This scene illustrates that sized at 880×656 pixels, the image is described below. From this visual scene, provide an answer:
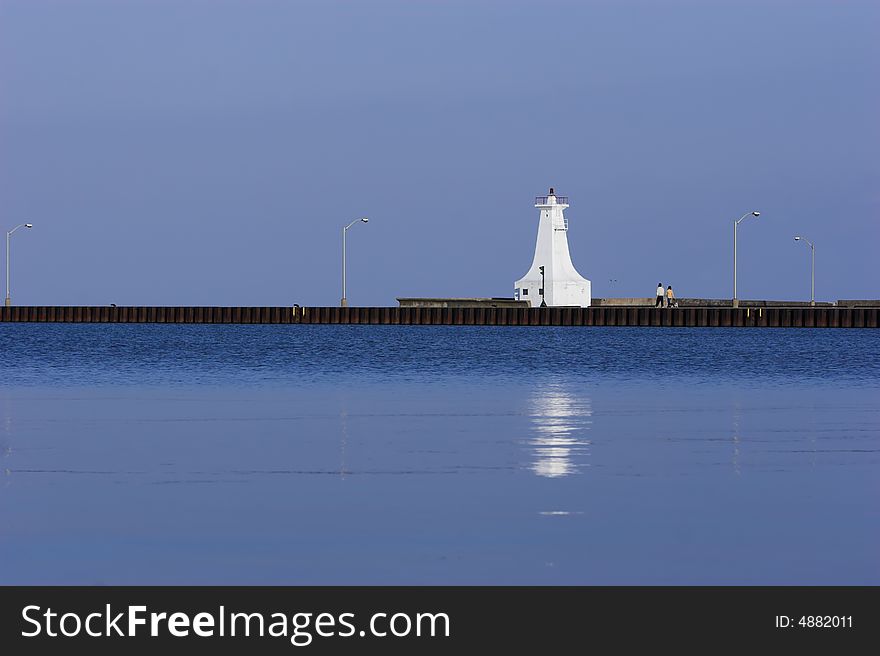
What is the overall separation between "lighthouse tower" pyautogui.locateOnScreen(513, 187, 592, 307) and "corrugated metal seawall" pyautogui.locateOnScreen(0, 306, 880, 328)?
2.92 m

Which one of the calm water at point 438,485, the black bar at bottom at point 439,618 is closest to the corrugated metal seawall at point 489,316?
the calm water at point 438,485

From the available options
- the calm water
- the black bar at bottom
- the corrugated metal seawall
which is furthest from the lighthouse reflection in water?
the corrugated metal seawall

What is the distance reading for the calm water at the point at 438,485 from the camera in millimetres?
10664

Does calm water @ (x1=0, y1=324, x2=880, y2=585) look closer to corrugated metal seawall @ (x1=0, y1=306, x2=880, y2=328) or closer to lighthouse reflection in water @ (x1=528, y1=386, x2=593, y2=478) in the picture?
lighthouse reflection in water @ (x1=528, y1=386, x2=593, y2=478)

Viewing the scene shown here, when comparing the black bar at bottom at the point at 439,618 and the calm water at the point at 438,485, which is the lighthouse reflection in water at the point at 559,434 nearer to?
the calm water at the point at 438,485

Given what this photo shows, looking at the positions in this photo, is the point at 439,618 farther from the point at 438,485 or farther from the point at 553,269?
the point at 553,269

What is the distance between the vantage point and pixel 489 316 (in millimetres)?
100438

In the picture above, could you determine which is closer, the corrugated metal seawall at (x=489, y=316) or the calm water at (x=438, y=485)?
the calm water at (x=438, y=485)

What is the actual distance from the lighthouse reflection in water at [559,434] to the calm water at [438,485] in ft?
0.30

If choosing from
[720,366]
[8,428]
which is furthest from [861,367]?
[8,428]

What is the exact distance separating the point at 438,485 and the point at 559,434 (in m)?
6.60

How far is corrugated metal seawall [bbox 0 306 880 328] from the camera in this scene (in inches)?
3634

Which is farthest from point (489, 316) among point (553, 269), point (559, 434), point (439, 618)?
point (439, 618)

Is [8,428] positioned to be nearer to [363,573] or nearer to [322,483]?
[322,483]
